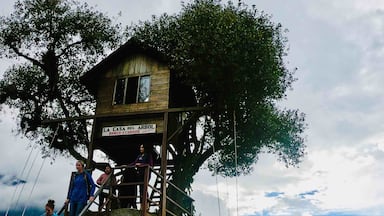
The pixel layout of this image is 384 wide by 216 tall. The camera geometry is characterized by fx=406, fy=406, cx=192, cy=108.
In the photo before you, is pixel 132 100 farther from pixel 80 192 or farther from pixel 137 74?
pixel 80 192

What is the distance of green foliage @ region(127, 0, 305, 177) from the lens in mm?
16516

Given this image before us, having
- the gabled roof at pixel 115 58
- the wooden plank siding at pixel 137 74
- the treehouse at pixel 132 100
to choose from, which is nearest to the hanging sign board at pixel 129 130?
the treehouse at pixel 132 100

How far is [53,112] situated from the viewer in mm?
22141

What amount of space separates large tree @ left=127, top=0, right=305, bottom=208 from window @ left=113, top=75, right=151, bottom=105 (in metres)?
1.42

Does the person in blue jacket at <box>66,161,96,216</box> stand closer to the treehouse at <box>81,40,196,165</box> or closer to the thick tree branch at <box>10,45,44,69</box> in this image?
the treehouse at <box>81,40,196,165</box>

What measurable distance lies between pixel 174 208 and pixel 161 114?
4.16 m

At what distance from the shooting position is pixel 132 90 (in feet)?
58.2

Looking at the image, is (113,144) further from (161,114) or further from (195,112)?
(195,112)

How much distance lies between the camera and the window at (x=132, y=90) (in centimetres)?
1748

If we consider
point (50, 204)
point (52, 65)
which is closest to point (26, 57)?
point (52, 65)

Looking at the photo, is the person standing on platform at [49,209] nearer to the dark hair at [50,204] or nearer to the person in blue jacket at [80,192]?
the dark hair at [50,204]

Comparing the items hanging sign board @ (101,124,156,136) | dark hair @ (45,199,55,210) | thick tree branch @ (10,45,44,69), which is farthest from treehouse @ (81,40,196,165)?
dark hair @ (45,199,55,210)

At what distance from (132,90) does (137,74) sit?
0.82m

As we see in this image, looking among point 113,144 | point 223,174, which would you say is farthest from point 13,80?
point 223,174
